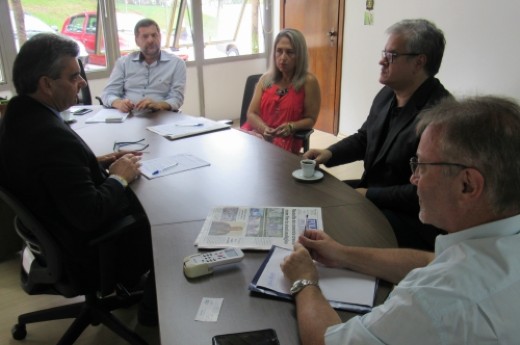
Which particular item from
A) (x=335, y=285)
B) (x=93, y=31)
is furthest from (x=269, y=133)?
(x=93, y=31)

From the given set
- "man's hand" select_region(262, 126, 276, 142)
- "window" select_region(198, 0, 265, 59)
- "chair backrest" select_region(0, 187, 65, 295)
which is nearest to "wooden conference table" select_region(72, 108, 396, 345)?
"man's hand" select_region(262, 126, 276, 142)

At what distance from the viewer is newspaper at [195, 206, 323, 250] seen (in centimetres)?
126

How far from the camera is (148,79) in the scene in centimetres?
338

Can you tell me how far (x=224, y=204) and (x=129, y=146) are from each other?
0.96 metres

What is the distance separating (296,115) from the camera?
2832 millimetres

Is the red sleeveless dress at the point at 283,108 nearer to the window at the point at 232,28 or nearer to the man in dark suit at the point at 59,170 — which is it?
the man in dark suit at the point at 59,170

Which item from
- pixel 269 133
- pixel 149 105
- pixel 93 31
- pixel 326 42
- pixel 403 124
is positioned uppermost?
pixel 93 31

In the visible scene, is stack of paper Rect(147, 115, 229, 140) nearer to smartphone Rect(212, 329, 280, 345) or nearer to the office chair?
the office chair

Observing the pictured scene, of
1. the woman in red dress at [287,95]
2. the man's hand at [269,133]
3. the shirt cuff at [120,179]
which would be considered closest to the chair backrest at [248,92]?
the woman in red dress at [287,95]

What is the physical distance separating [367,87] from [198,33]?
218 centimetres

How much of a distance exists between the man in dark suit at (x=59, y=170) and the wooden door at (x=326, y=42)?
3.53 meters

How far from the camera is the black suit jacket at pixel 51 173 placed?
1.40 meters

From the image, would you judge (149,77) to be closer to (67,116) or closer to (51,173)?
(67,116)

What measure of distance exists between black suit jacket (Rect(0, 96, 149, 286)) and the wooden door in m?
3.72
